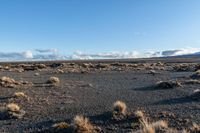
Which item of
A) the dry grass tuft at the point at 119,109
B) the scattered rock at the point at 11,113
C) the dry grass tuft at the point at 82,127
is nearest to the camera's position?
the dry grass tuft at the point at 82,127

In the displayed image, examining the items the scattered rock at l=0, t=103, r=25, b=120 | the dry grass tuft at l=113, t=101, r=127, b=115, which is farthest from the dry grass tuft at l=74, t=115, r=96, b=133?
the scattered rock at l=0, t=103, r=25, b=120

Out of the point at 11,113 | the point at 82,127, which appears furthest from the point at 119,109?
the point at 11,113

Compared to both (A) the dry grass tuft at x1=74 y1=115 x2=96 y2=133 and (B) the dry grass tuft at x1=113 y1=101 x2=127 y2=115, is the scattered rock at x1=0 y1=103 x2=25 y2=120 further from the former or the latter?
(B) the dry grass tuft at x1=113 y1=101 x2=127 y2=115

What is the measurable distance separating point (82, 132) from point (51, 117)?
3.76 metres

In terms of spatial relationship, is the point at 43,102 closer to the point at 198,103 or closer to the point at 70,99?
the point at 70,99

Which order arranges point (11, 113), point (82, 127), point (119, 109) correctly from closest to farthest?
point (82, 127) < point (119, 109) < point (11, 113)

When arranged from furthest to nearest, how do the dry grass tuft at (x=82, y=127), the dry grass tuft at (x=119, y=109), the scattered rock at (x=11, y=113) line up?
the scattered rock at (x=11, y=113)
the dry grass tuft at (x=119, y=109)
the dry grass tuft at (x=82, y=127)

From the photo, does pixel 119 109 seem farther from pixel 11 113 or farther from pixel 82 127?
pixel 11 113

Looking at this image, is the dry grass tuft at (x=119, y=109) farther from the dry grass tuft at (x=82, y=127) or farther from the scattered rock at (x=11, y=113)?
the scattered rock at (x=11, y=113)

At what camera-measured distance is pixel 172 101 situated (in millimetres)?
19984

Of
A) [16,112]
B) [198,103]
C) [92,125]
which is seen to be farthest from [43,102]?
[198,103]

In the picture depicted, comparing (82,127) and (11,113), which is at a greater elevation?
(82,127)

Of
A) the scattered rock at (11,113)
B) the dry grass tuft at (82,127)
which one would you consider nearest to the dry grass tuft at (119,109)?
the dry grass tuft at (82,127)

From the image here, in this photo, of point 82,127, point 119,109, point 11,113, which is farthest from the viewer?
point 11,113
